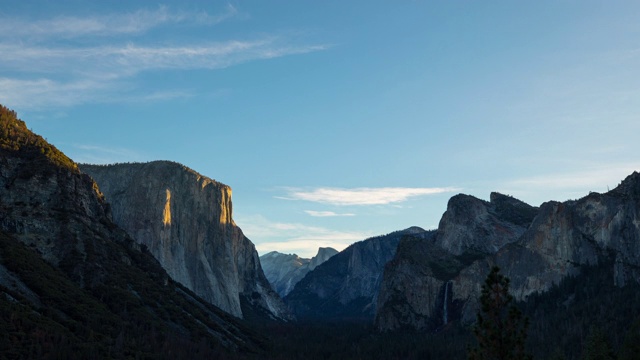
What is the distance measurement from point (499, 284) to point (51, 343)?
4109 inches

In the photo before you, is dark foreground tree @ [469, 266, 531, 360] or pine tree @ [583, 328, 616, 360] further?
pine tree @ [583, 328, 616, 360]

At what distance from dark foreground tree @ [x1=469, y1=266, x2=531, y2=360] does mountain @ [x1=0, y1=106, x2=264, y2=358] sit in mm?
98088

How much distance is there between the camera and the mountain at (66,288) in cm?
12694

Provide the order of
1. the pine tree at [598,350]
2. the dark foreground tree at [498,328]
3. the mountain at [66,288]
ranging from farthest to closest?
the mountain at [66,288], the pine tree at [598,350], the dark foreground tree at [498,328]

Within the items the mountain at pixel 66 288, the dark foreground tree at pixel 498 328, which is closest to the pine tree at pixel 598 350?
the dark foreground tree at pixel 498 328

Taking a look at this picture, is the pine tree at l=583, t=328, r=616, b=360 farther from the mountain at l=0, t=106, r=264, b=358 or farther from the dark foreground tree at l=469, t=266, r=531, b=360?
the mountain at l=0, t=106, r=264, b=358

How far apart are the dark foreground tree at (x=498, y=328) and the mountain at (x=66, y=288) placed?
98.1 meters

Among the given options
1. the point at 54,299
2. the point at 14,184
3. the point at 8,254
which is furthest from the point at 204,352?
the point at 14,184

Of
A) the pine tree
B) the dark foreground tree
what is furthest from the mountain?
the dark foreground tree

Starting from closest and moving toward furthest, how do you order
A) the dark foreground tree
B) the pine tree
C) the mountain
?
the dark foreground tree < the pine tree < the mountain

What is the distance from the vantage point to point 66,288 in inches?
6083

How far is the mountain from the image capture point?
416 ft

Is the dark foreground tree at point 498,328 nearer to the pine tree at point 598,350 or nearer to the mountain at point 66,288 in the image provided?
the pine tree at point 598,350

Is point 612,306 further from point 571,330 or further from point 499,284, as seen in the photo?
point 499,284
